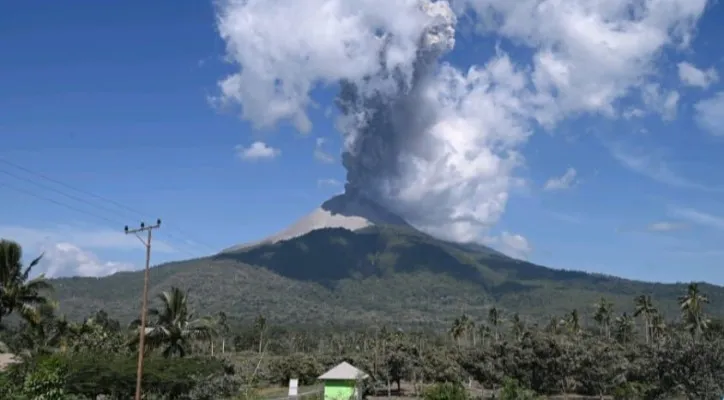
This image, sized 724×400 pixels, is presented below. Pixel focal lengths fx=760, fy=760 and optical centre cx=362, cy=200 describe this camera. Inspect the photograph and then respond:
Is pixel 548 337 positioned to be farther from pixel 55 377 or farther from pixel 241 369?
pixel 55 377

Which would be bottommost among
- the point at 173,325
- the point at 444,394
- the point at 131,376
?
the point at 444,394

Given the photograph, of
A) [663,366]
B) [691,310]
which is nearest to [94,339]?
[663,366]

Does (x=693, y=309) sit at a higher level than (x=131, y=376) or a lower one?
higher

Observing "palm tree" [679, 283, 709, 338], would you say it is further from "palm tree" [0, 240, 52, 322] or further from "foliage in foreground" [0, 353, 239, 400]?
"palm tree" [0, 240, 52, 322]

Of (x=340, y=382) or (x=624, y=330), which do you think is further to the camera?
(x=624, y=330)

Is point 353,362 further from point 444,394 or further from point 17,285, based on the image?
point 17,285

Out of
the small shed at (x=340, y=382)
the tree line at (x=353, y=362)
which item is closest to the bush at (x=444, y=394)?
the tree line at (x=353, y=362)

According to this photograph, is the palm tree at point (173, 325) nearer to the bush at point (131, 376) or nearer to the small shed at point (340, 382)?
the bush at point (131, 376)

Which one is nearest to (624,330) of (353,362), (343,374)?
(353,362)
